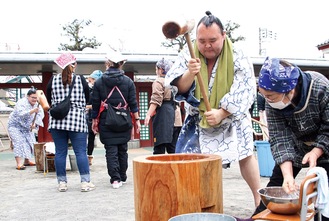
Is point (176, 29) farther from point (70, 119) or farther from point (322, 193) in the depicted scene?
point (70, 119)

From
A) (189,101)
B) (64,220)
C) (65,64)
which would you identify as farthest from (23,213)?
(189,101)

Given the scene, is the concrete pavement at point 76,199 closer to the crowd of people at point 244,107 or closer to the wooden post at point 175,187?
the crowd of people at point 244,107

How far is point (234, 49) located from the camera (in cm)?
353

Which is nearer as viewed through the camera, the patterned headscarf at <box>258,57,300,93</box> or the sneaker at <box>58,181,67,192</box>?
the patterned headscarf at <box>258,57,300,93</box>

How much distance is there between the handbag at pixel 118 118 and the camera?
19.9 ft

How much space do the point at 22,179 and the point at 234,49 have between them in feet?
17.1

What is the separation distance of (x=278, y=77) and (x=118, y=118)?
12.4ft

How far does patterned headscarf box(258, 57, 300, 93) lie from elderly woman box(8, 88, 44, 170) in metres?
6.91

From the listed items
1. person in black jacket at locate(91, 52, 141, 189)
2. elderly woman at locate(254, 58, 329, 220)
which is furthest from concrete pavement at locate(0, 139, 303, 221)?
elderly woman at locate(254, 58, 329, 220)

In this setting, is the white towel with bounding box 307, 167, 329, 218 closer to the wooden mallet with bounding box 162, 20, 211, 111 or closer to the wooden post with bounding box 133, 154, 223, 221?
the wooden post with bounding box 133, 154, 223, 221

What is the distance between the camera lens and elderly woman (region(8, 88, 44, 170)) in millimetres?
8953

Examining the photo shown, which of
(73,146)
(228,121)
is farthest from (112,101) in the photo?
(228,121)

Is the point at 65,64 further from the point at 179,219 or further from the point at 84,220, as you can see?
the point at 179,219

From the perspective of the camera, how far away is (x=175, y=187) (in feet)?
8.83
